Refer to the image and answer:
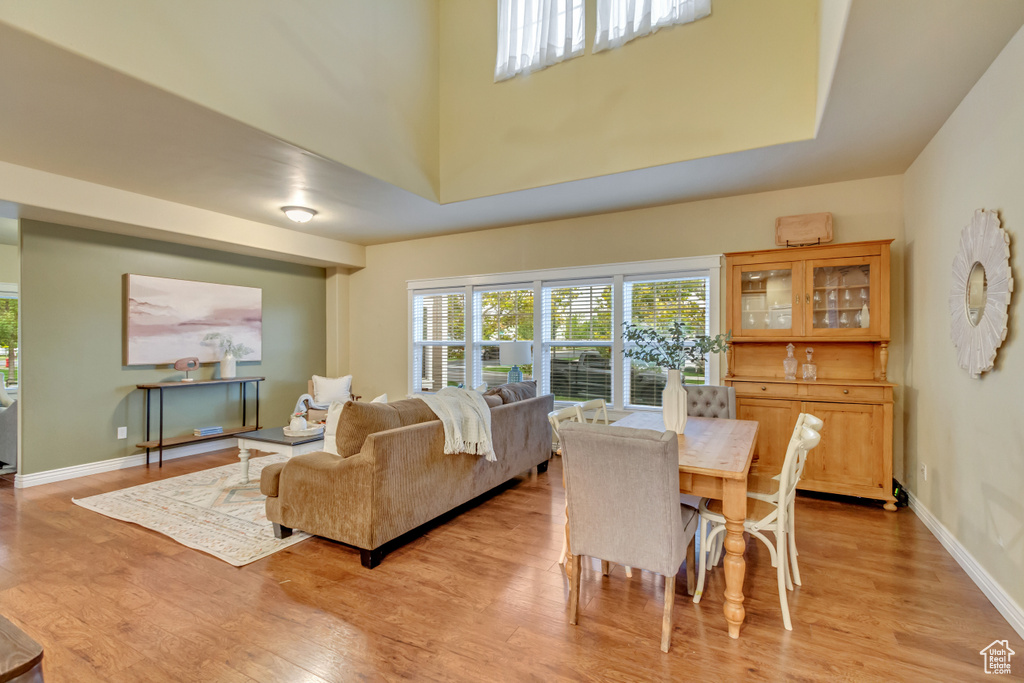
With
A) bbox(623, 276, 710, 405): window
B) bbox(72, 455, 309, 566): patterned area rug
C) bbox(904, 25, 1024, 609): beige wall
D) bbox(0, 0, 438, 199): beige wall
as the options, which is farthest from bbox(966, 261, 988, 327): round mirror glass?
bbox(72, 455, 309, 566): patterned area rug

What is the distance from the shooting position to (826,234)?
407cm

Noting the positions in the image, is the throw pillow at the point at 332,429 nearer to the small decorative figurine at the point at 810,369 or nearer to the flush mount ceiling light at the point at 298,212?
the flush mount ceiling light at the point at 298,212

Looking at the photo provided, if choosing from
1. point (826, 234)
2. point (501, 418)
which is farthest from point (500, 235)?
point (826, 234)

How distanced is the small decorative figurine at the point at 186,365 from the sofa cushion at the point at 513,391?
3.48m

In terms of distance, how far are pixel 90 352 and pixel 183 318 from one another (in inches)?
35.1

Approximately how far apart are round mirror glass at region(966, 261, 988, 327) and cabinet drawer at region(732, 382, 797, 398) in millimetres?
1442

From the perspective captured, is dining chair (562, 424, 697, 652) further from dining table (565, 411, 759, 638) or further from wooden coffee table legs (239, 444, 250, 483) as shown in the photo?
wooden coffee table legs (239, 444, 250, 483)

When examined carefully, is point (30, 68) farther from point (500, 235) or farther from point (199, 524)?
point (500, 235)

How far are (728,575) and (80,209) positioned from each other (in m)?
5.41

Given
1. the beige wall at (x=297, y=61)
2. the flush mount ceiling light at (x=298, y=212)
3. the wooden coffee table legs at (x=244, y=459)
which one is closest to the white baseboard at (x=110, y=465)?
the wooden coffee table legs at (x=244, y=459)

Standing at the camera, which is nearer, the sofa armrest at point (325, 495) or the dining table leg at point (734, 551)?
the dining table leg at point (734, 551)

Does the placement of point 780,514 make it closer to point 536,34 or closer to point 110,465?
point 536,34

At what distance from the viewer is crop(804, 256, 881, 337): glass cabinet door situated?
382cm

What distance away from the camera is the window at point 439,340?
638 cm
